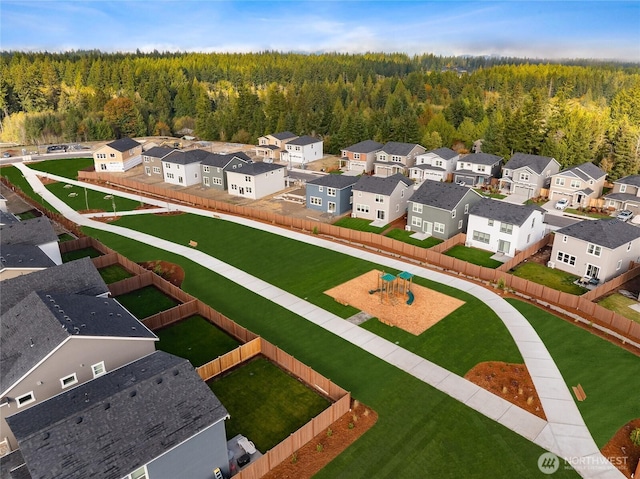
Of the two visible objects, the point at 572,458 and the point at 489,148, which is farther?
the point at 489,148

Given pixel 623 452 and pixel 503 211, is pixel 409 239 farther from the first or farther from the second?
pixel 623 452

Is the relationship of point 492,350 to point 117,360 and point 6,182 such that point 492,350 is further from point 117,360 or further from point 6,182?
point 6,182

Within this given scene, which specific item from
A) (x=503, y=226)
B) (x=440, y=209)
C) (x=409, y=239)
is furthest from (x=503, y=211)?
(x=409, y=239)

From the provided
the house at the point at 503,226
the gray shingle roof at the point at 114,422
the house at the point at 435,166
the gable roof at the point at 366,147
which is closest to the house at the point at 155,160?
the gable roof at the point at 366,147

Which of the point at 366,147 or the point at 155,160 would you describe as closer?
the point at 155,160

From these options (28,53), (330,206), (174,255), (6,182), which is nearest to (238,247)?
(174,255)

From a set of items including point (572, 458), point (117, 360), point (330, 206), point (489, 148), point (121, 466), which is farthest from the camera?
point (489, 148)
